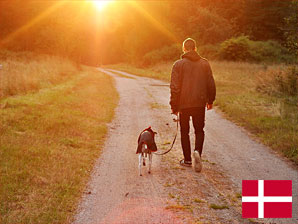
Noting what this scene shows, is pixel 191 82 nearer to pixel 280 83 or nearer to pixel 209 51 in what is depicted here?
pixel 280 83

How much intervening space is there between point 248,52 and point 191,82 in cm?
3891

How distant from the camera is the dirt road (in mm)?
4230

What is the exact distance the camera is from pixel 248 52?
4184cm

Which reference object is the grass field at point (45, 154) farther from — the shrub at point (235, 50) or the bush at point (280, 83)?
the shrub at point (235, 50)

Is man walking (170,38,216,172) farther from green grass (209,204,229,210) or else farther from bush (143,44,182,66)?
bush (143,44,182,66)

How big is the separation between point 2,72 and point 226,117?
11.3 m

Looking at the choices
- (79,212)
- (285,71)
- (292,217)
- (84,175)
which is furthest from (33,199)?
(285,71)

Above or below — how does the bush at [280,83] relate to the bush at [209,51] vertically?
below

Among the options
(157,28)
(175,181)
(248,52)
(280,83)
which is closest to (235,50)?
(248,52)

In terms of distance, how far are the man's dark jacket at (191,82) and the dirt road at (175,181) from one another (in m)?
1.36

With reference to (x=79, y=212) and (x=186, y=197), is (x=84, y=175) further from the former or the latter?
(x=186, y=197)

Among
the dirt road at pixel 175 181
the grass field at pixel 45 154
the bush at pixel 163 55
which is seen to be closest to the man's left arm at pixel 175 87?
the dirt road at pixel 175 181

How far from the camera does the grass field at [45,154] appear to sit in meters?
4.42

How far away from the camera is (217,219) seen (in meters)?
4.09
